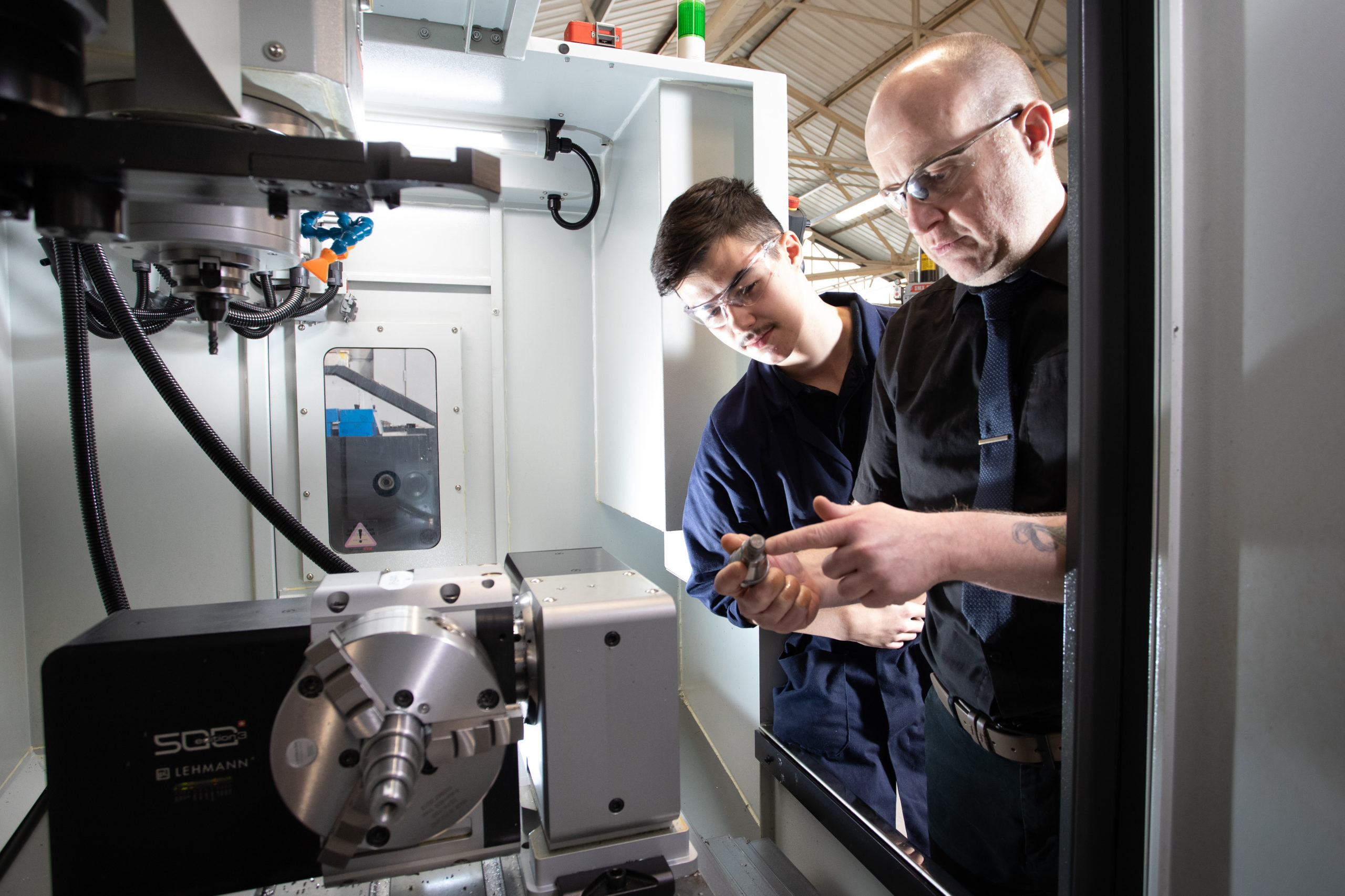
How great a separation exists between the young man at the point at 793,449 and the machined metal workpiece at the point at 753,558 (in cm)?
59

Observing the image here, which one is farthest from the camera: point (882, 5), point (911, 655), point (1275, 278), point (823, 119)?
point (823, 119)

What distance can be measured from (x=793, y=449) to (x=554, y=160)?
3.64 feet

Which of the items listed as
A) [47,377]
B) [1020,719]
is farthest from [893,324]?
[47,377]

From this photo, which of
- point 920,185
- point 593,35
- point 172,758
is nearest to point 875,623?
point 920,185

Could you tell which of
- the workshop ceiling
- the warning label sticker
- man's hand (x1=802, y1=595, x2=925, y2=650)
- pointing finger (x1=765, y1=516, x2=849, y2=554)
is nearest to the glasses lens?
pointing finger (x1=765, y1=516, x2=849, y2=554)

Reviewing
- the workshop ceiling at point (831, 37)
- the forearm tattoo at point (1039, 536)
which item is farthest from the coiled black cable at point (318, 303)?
the workshop ceiling at point (831, 37)

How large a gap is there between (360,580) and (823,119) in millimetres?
6954

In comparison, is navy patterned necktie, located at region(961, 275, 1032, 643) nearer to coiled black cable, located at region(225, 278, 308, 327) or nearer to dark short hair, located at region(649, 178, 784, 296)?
dark short hair, located at region(649, 178, 784, 296)

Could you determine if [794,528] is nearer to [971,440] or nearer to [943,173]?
[971,440]

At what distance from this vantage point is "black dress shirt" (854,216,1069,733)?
885 millimetres

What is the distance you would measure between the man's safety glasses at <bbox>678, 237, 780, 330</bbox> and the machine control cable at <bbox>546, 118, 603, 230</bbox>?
30.5 inches

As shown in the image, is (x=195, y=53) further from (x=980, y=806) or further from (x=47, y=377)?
(x=47, y=377)

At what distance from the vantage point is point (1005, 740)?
94 cm

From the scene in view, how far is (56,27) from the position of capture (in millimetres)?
439
